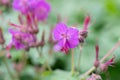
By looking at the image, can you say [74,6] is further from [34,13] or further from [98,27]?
[34,13]

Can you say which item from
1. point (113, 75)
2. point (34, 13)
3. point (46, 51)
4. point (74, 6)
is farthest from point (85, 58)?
point (74, 6)

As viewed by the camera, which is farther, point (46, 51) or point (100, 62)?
point (46, 51)

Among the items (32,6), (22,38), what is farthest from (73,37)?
(32,6)

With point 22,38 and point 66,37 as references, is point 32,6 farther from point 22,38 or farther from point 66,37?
point 66,37

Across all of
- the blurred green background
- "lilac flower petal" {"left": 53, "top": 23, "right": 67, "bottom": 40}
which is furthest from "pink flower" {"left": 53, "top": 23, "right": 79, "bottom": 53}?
the blurred green background

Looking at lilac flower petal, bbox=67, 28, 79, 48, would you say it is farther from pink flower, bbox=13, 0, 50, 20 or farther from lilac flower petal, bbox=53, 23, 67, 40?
pink flower, bbox=13, 0, 50, 20

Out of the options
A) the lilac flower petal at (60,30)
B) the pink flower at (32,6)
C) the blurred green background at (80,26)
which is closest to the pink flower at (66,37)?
the lilac flower petal at (60,30)
